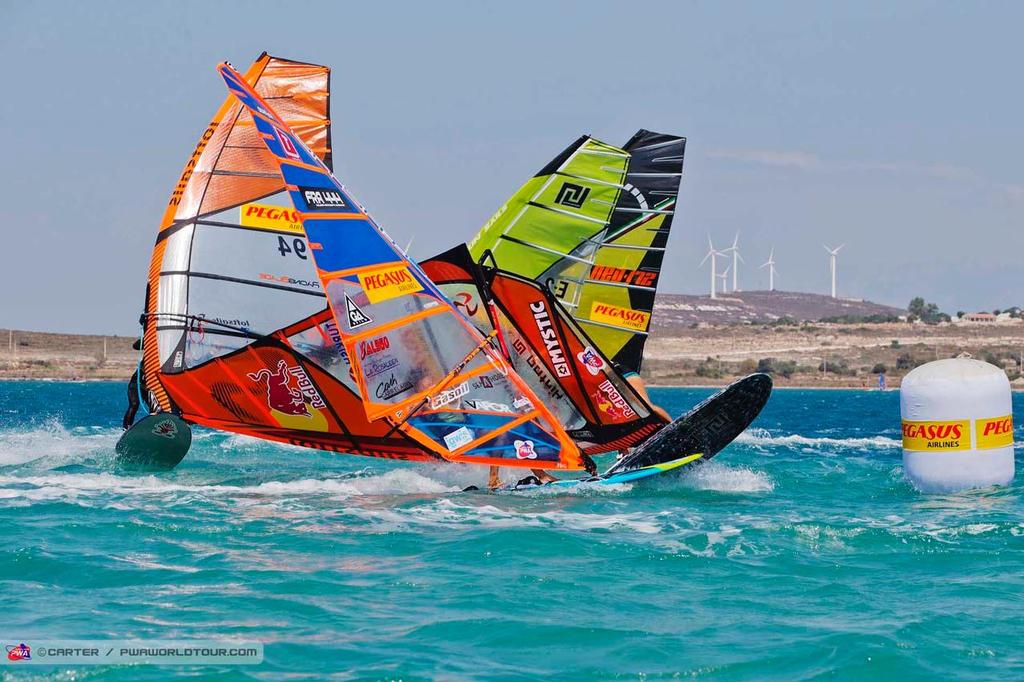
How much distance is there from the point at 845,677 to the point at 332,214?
395 inches

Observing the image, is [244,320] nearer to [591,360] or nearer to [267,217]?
[267,217]

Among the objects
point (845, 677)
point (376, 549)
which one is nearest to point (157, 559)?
point (376, 549)

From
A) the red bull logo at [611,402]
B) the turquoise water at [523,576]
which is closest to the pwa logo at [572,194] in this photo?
the red bull logo at [611,402]

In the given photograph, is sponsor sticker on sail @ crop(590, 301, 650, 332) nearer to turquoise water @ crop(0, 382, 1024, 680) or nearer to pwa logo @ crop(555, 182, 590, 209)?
pwa logo @ crop(555, 182, 590, 209)

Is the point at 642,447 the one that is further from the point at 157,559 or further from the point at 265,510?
the point at 157,559

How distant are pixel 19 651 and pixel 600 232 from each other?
1392cm

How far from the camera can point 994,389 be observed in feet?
50.5

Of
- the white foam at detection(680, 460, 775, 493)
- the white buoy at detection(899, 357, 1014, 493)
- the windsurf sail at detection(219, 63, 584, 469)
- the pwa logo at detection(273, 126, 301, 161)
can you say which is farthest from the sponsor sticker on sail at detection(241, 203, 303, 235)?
the white buoy at detection(899, 357, 1014, 493)

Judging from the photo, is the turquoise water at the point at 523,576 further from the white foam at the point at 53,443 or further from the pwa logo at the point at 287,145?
the pwa logo at the point at 287,145

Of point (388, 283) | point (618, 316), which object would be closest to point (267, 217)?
point (388, 283)

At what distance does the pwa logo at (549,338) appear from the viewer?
65.2 ft

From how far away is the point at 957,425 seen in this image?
15.5 meters

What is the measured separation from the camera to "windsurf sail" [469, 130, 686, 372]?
20.4m

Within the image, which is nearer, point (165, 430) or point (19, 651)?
point (19, 651)
